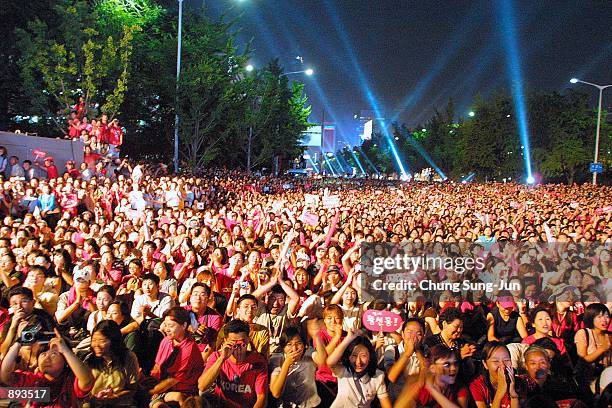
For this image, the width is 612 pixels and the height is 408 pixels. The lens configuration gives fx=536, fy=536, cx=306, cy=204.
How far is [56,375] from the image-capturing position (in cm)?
354

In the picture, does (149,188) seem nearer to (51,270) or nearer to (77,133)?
(77,133)

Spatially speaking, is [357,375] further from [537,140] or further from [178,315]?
[537,140]

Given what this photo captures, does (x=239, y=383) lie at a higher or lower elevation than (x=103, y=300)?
lower

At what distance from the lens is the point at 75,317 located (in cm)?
538

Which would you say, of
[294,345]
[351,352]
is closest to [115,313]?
[294,345]

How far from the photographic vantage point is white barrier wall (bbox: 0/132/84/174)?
14312 mm

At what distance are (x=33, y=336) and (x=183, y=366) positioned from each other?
3.48ft

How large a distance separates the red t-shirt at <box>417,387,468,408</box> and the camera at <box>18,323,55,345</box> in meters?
2.63

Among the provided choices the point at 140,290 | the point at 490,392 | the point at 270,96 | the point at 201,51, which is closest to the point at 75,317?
the point at 140,290

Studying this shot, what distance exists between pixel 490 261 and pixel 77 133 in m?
14.3

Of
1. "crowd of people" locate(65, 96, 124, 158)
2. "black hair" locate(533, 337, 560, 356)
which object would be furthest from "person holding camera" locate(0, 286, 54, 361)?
"crowd of people" locate(65, 96, 124, 158)

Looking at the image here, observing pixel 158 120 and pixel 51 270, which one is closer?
pixel 51 270

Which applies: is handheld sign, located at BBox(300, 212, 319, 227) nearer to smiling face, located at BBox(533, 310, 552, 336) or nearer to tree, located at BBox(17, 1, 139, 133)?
smiling face, located at BBox(533, 310, 552, 336)

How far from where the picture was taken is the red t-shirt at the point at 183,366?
12.9 feet
